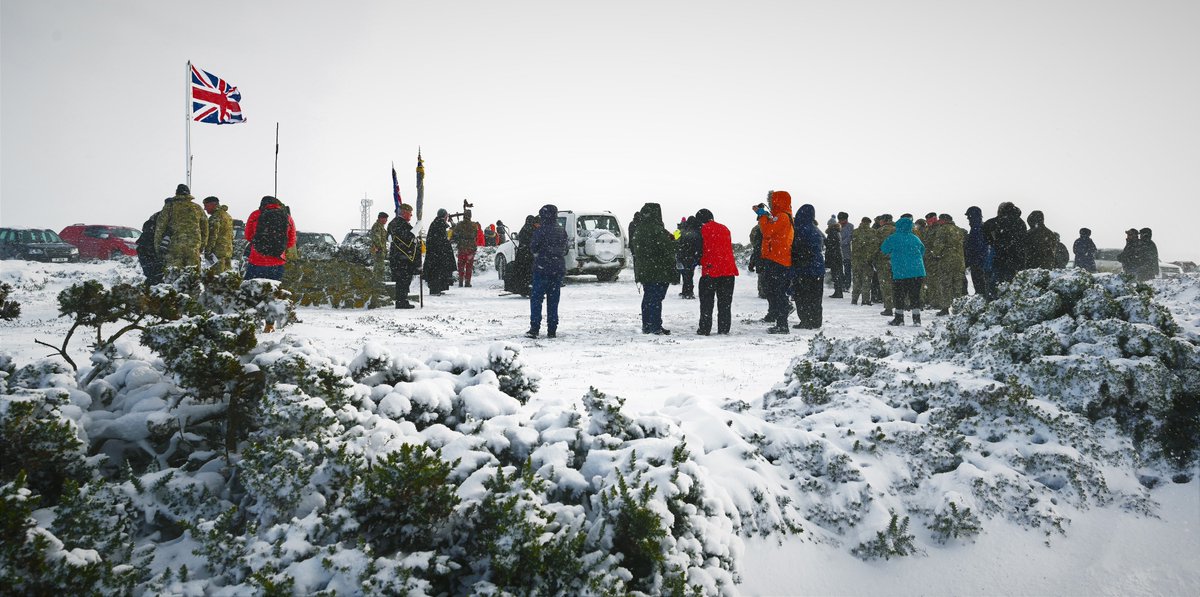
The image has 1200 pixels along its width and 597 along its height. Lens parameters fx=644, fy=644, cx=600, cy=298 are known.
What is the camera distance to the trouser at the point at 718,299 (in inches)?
355

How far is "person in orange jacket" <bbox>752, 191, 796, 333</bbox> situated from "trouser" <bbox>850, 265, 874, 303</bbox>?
192 inches

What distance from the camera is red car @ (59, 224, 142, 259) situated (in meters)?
25.7

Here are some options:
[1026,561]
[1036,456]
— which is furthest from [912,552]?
[1036,456]

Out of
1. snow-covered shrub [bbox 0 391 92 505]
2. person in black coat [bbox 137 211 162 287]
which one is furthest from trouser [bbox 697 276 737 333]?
person in black coat [bbox 137 211 162 287]

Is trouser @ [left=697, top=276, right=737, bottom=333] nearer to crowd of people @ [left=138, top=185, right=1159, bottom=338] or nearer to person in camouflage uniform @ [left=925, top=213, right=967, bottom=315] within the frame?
crowd of people @ [left=138, top=185, right=1159, bottom=338]

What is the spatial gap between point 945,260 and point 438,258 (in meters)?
10.3

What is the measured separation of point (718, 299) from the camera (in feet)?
29.7

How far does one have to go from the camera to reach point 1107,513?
12.0 ft

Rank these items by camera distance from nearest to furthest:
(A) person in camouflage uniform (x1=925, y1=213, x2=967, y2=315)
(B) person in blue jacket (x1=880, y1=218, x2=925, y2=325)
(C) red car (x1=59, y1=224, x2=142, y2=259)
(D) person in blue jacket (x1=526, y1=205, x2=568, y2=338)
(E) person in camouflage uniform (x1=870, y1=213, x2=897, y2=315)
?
1. (D) person in blue jacket (x1=526, y1=205, x2=568, y2=338)
2. (B) person in blue jacket (x1=880, y1=218, x2=925, y2=325)
3. (A) person in camouflage uniform (x1=925, y1=213, x2=967, y2=315)
4. (E) person in camouflage uniform (x1=870, y1=213, x2=897, y2=315)
5. (C) red car (x1=59, y1=224, x2=142, y2=259)

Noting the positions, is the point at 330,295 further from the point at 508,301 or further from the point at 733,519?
the point at 733,519

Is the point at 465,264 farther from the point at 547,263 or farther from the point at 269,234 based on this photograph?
the point at 547,263

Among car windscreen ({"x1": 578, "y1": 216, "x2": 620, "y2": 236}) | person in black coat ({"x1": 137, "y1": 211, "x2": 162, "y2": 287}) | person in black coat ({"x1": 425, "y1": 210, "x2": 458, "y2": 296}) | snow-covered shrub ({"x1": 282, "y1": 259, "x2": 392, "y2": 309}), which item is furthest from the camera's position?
car windscreen ({"x1": 578, "y1": 216, "x2": 620, "y2": 236})

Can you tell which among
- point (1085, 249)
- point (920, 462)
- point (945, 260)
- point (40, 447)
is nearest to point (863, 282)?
point (945, 260)

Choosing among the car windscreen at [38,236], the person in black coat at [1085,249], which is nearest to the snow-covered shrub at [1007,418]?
the person in black coat at [1085,249]
